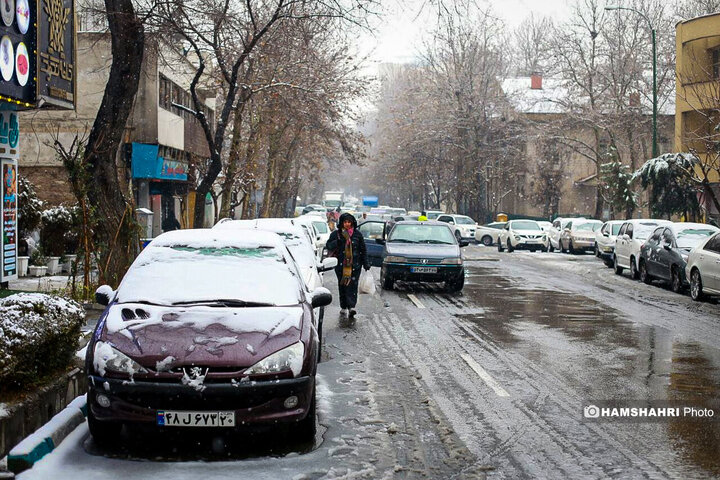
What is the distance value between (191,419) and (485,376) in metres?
4.23

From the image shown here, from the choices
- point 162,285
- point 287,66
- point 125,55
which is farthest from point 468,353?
point 287,66

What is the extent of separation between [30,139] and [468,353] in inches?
889

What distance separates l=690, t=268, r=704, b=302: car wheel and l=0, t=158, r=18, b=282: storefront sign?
44.6ft

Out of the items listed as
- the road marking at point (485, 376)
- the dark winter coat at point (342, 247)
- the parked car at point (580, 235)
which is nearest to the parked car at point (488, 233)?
the parked car at point (580, 235)

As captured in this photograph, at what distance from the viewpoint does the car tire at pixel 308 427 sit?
22.7 feet

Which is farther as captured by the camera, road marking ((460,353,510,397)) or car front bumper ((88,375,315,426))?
road marking ((460,353,510,397))

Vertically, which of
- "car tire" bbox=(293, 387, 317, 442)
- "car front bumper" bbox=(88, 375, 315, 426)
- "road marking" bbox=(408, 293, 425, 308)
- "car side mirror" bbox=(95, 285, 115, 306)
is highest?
"car side mirror" bbox=(95, 285, 115, 306)

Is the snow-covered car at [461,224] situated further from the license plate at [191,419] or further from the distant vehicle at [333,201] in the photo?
the license plate at [191,419]

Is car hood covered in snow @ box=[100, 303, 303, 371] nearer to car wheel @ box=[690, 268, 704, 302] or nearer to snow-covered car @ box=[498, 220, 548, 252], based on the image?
car wheel @ box=[690, 268, 704, 302]

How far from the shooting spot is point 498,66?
215ft

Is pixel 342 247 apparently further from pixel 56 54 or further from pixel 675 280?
pixel 675 280

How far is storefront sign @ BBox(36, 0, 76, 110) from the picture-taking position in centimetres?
1664

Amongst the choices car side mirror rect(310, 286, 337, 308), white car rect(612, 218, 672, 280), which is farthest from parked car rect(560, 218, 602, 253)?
car side mirror rect(310, 286, 337, 308)

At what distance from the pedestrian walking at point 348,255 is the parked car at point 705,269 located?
7106 millimetres
